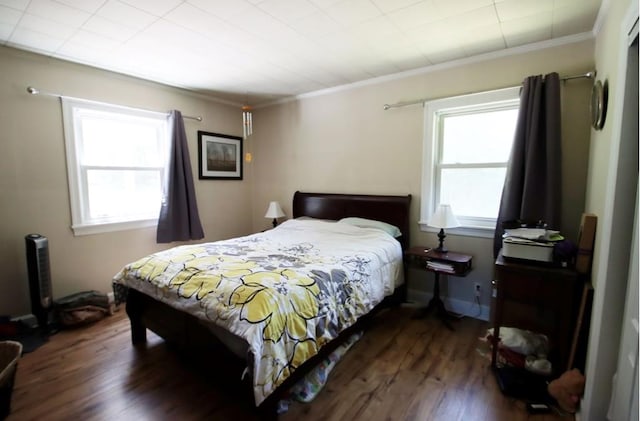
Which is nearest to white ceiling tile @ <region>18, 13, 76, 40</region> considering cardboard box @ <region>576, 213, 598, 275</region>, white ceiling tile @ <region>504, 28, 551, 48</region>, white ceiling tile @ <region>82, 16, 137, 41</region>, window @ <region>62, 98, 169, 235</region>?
white ceiling tile @ <region>82, 16, 137, 41</region>

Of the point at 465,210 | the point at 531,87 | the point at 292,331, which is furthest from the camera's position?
the point at 465,210

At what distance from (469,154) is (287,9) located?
2053mm

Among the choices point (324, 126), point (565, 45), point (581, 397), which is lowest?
point (581, 397)

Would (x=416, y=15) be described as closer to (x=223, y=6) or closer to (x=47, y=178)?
(x=223, y=6)

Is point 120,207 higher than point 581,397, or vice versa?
point 120,207

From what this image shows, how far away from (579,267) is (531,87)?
4.67 ft

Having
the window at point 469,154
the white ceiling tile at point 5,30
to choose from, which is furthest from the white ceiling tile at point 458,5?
the white ceiling tile at point 5,30

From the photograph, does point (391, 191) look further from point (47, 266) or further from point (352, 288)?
point (47, 266)

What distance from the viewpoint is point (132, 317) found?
2.39 meters

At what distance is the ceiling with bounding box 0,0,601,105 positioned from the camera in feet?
6.39

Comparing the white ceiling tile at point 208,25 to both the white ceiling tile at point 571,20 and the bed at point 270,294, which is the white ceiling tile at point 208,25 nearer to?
the bed at point 270,294

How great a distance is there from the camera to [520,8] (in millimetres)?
1969

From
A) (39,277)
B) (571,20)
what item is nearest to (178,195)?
(39,277)

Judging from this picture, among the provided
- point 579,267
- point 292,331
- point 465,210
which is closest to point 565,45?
point 465,210
